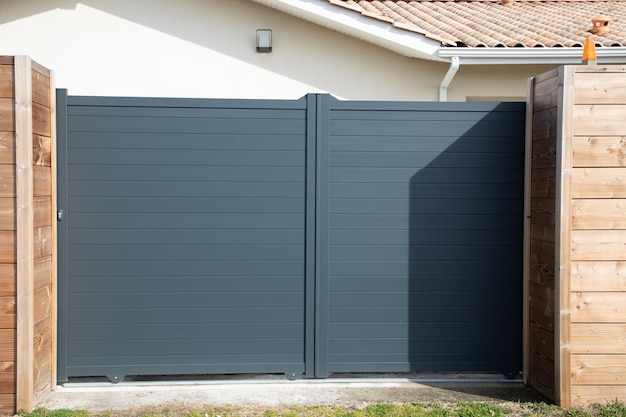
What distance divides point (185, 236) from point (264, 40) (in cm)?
321

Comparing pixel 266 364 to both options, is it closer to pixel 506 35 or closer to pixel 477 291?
pixel 477 291

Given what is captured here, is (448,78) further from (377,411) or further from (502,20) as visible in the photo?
(377,411)

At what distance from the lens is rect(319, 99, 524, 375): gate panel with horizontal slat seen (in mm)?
5672

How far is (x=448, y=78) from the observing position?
25.1ft

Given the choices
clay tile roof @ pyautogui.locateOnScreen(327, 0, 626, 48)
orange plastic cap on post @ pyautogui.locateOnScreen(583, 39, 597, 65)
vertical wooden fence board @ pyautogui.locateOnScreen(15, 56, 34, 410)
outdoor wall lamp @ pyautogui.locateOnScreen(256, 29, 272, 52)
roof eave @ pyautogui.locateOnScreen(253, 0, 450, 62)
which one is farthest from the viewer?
outdoor wall lamp @ pyautogui.locateOnScreen(256, 29, 272, 52)

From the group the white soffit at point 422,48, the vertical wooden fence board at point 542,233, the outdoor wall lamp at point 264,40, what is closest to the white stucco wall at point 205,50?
the outdoor wall lamp at point 264,40

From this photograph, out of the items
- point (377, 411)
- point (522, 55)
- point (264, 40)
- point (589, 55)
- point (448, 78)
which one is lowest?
point (377, 411)

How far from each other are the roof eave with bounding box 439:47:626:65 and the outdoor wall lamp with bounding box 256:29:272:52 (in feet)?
6.43

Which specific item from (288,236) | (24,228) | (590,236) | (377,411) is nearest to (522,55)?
(590,236)

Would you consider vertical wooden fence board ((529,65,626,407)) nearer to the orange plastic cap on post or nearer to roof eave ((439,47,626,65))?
the orange plastic cap on post

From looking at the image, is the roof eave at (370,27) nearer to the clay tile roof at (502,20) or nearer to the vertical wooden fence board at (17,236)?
the clay tile roof at (502,20)

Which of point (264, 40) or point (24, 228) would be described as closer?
point (24, 228)

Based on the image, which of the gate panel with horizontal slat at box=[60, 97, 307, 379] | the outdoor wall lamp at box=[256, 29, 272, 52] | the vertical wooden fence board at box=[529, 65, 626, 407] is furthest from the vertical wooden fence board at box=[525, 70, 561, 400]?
the outdoor wall lamp at box=[256, 29, 272, 52]

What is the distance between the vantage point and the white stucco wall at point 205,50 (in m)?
7.96
